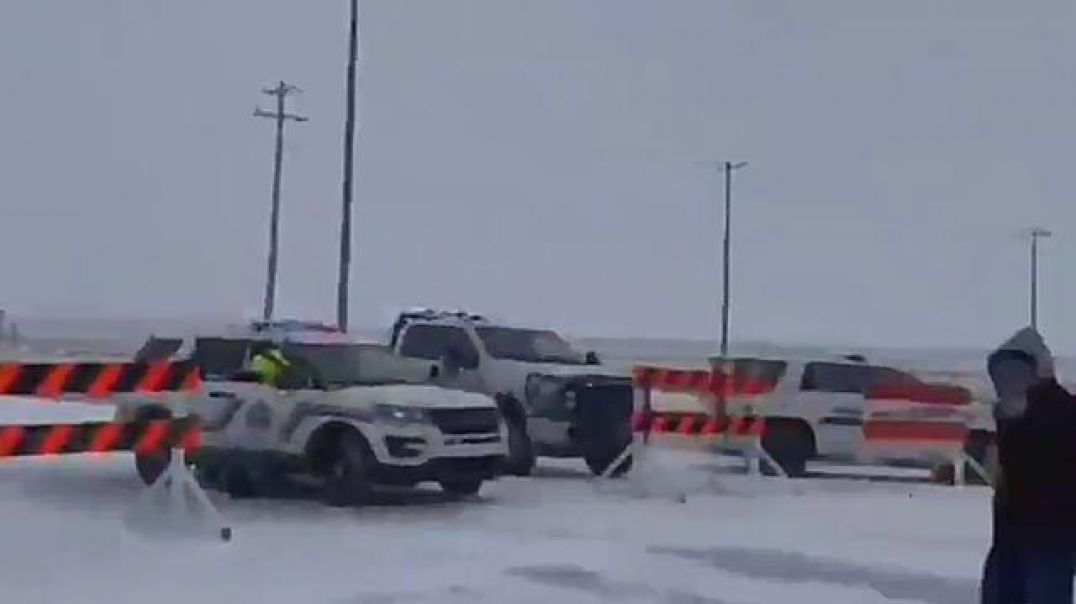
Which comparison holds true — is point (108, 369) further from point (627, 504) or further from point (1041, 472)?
point (1041, 472)

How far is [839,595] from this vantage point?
42.6ft

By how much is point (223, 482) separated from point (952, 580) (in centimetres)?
845

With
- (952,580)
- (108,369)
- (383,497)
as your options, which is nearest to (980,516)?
(952,580)

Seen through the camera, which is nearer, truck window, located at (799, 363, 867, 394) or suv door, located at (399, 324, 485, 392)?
suv door, located at (399, 324, 485, 392)

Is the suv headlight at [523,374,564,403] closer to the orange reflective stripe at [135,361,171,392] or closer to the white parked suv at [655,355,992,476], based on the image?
the white parked suv at [655,355,992,476]

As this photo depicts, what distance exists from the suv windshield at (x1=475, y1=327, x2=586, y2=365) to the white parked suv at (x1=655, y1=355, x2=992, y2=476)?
2.17 meters

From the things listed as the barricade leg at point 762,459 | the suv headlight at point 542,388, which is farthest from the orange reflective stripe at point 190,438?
the barricade leg at point 762,459

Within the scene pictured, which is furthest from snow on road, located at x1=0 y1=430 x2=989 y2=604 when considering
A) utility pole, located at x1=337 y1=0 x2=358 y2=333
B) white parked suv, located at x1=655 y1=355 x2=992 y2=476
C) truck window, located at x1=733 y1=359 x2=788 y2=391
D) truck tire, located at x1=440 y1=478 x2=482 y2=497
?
utility pole, located at x1=337 y1=0 x2=358 y2=333

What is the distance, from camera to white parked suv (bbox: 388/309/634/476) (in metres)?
21.9

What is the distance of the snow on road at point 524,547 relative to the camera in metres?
12.9

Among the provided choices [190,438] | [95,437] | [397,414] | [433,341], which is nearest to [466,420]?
[397,414]

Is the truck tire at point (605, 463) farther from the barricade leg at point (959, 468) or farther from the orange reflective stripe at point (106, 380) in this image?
the orange reflective stripe at point (106, 380)

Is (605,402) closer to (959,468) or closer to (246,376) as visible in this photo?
(959,468)

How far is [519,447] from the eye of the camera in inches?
862
